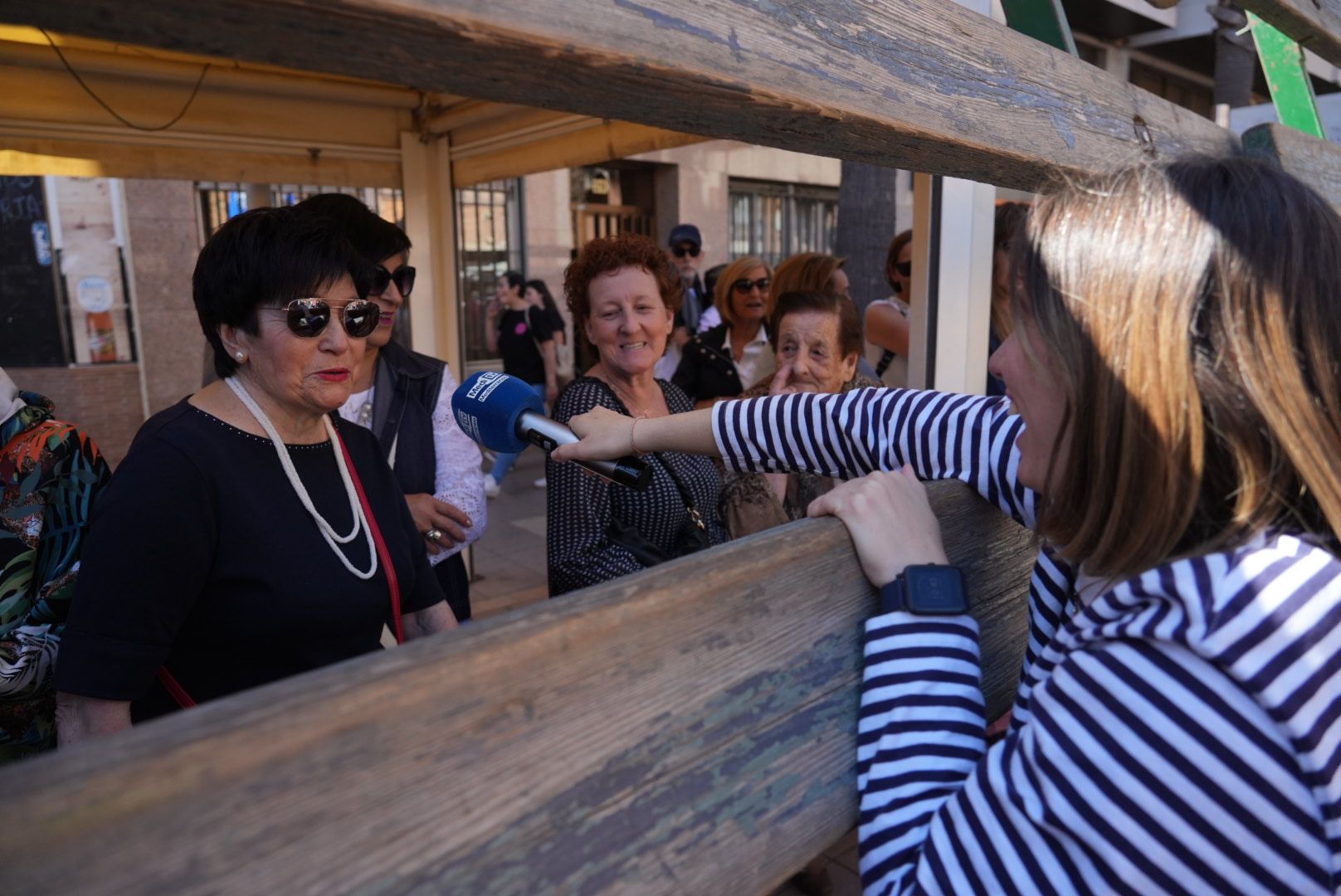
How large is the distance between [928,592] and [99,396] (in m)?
9.01

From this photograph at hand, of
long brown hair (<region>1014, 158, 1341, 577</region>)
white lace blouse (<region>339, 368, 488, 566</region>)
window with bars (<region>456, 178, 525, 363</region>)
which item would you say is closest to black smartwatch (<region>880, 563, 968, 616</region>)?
long brown hair (<region>1014, 158, 1341, 577</region>)

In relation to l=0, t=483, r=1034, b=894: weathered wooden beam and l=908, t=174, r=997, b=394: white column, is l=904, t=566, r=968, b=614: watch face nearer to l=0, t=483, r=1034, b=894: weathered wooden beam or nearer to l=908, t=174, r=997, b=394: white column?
l=0, t=483, r=1034, b=894: weathered wooden beam

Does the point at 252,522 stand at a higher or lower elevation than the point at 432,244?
lower

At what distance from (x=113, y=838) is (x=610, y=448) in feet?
3.49

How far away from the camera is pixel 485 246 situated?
33.4 ft

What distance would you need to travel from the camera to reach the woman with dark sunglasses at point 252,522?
1394mm

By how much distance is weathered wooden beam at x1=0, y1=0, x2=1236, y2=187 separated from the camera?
63 centimetres

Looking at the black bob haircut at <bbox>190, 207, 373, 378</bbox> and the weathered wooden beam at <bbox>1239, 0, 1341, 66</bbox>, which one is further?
the weathered wooden beam at <bbox>1239, 0, 1341, 66</bbox>

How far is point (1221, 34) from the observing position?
519 cm

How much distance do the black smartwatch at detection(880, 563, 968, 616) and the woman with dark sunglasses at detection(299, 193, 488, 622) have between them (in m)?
1.82

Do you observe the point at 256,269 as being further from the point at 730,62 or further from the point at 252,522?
the point at 730,62

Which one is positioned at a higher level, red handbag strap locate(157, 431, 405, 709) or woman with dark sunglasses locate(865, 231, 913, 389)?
woman with dark sunglasses locate(865, 231, 913, 389)

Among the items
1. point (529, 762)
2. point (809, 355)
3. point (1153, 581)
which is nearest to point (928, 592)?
point (1153, 581)

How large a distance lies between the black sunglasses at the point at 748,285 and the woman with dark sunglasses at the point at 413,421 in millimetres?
2171
